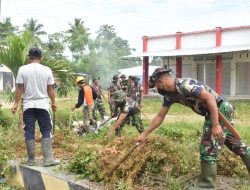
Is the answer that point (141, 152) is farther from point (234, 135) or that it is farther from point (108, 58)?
point (108, 58)

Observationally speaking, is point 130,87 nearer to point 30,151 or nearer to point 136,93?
point 136,93

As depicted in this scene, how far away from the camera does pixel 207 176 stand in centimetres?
427

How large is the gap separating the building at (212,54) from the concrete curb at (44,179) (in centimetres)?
1912

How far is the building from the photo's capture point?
25.2 meters

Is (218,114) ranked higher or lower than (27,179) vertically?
higher

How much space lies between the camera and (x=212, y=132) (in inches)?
161

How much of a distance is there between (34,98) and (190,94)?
2275 mm

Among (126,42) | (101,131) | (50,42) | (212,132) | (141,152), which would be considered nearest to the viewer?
(212,132)

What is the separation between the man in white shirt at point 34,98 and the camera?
18.5ft

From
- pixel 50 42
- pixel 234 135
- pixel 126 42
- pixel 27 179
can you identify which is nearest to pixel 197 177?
pixel 234 135

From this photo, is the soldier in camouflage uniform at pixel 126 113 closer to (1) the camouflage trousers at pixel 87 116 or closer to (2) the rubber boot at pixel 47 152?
(1) the camouflage trousers at pixel 87 116

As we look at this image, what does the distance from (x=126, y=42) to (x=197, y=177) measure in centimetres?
8523

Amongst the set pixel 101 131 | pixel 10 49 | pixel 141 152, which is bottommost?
pixel 101 131

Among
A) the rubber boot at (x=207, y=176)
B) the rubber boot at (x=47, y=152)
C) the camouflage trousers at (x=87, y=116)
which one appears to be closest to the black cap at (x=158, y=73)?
the rubber boot at (x=207, y=176)
